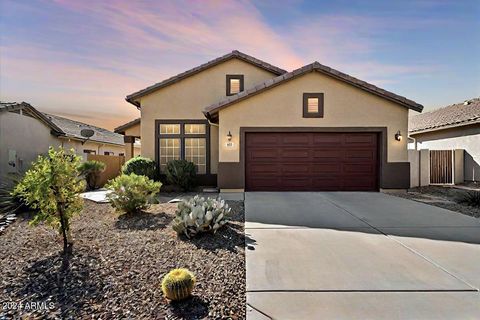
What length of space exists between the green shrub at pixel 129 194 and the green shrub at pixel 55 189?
2.04 metres

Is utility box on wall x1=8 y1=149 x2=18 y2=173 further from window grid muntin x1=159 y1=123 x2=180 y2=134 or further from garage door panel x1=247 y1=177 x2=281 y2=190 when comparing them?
garage door panel x1=247 y1=177 x2=281 y2=190

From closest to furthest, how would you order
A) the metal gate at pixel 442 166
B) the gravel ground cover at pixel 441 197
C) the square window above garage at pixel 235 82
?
the gravel ground cover at pixel 441 197 → the square window above garage at pixel 235 82 → the metal gate at pixel 442 166

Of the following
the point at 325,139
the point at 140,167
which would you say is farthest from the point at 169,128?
the point at 325,139

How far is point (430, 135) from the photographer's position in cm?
1722

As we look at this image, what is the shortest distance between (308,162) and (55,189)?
9.03 m

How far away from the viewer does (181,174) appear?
11789 millimetres

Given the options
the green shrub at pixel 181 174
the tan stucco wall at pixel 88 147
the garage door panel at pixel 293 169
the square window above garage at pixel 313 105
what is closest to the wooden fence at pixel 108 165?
the tan stucco wall at pixel 88 147

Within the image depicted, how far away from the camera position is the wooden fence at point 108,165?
1479 cm

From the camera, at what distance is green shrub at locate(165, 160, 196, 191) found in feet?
38.7

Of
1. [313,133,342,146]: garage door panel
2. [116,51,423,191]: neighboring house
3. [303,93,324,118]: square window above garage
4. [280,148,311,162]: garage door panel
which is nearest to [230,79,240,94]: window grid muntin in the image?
[116,51,423,191]: neighboring house

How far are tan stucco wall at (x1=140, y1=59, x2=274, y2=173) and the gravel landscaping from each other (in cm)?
771

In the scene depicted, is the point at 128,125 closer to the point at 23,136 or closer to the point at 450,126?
the point at 23,136

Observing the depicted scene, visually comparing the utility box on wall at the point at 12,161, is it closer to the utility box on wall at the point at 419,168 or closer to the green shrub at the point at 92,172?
the green shrub at the point at 92,172

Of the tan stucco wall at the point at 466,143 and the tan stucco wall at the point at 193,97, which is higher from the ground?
the tan stucco wall at the point at 193,97
